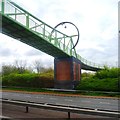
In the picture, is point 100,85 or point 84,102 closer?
point 84,102

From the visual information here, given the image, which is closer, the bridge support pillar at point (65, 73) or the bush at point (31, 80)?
the bridge support pillar at point (65, 73)

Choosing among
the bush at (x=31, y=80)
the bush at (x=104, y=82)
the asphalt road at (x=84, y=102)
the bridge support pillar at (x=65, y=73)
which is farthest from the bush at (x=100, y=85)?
the asphalt road at (x=84, y=102)

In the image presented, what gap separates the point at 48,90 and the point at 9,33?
554 inches

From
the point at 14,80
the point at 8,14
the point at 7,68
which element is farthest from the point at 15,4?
the point at 7,68

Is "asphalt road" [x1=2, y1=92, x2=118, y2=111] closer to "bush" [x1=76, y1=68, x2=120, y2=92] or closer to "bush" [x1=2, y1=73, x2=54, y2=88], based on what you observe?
"bush" [x1=76, y1=68, x2=120, y2=92]

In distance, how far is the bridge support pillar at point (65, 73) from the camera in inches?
1606

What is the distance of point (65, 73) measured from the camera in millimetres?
41406

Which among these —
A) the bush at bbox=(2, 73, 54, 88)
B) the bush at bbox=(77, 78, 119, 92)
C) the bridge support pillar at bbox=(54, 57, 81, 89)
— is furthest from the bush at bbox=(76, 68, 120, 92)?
the bush at bbox=(2, 73, 54, 88)

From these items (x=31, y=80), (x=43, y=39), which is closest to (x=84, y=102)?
(x=43, y=39)

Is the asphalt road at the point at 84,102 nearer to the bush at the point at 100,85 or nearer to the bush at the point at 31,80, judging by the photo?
the bush at the point at 100,85

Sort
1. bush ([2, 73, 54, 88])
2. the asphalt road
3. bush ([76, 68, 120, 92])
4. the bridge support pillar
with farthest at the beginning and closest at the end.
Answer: bush ([2, 73, 54, 88]), the bridge support pillar, bush ([76, 68, 120, 92]), the asphalt road

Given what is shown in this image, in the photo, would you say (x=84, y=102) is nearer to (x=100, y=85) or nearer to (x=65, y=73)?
(x=100, y=85)

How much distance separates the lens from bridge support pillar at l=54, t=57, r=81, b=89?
40.8 m

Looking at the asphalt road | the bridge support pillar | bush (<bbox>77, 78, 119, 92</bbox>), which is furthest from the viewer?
the bridge support pillar
